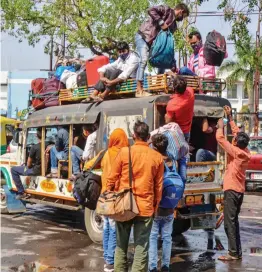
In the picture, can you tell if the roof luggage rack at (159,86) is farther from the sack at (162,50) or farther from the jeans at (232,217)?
the jeans at (232,217)

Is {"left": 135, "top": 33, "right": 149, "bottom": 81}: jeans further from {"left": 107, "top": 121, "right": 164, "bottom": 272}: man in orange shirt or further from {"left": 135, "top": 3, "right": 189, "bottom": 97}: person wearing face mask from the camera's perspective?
{"left": 107, "top": 121, "right": 164, "bottom": 272}: man in orange shirt

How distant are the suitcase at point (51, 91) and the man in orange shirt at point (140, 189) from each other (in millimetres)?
4987

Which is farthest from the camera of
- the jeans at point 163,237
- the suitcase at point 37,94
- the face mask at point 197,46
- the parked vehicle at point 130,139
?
the suitcase at point 37,94

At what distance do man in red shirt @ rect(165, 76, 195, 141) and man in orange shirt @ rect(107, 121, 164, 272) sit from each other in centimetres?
160

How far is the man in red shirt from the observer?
7273mm

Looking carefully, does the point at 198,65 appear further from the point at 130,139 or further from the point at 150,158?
the point at 150,158

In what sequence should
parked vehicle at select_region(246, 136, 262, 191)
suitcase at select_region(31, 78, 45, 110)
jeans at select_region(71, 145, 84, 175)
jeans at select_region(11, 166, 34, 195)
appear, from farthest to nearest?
parked vehicle at select_region(246, 136, 262, 191), suitcase at select_region(31, 78, 45, 110), jeans at select_region(11, 166, 34, 195), jeans at select_region(71, 145, 84, 175)

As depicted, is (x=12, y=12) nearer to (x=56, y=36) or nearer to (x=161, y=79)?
(x=56, y=36)

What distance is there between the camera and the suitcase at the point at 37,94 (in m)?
10.6

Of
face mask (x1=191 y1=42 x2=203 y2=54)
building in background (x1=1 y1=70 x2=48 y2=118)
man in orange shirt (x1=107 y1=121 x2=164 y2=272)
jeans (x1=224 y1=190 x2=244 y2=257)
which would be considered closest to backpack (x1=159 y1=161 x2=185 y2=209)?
man in orange shirt (x1=107 y1=121 x2=164 y2=272)

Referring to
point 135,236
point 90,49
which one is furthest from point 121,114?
point 90,49

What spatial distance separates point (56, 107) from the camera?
10094 millimetres

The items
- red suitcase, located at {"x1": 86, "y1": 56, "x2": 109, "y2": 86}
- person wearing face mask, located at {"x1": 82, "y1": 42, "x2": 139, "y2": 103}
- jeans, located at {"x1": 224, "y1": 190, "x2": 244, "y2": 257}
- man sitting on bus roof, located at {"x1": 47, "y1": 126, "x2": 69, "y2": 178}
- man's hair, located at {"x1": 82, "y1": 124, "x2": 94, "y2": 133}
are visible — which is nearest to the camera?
jeans, located at {"x1": 224, "y1": 190, "x2": 244, "y2": 257}

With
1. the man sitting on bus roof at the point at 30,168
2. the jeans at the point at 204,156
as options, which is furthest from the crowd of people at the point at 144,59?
the man sitting on bus roof at the point at 30,168
